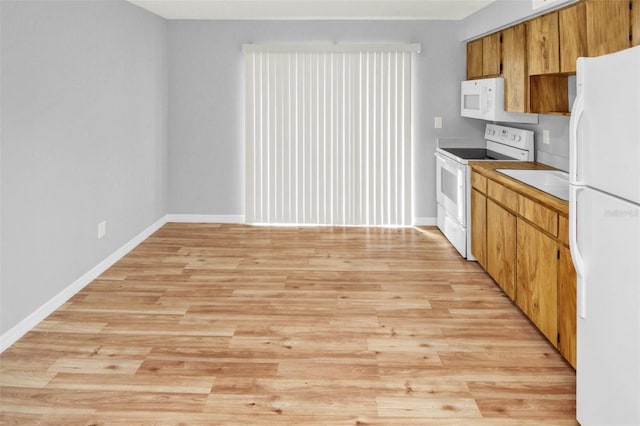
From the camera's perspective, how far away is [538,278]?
350cm

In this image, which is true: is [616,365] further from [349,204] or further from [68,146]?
[349,204]

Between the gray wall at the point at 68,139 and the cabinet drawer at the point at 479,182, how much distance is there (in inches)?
117

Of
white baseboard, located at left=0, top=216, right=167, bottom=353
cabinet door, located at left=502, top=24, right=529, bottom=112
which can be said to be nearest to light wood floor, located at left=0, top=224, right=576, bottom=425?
white baseboard, located at left=0, top=216, right=167, bottom=353

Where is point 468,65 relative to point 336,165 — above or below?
above

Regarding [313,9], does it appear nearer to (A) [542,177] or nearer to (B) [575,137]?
(A) [542,177]

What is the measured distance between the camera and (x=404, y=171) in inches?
269

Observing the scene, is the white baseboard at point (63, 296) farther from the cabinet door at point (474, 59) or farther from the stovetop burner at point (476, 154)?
the cabinet door at point (474, 59)

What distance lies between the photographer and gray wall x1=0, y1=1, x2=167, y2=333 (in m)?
3.44

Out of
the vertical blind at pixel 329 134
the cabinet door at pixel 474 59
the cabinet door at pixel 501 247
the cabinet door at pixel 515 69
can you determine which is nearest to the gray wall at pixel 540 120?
the cabinet door at pixel 515 69

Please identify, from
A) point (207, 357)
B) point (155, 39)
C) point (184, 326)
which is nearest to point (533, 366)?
point (207, 357)

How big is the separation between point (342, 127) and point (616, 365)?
16.3 ft

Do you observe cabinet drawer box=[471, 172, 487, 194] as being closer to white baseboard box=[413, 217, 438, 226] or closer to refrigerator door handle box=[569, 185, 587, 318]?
white baseboard box=[413, 217, 438, 226]

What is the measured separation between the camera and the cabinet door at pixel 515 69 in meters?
4.65

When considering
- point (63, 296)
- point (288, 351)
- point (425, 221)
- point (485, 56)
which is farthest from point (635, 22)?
point (425, 221)
